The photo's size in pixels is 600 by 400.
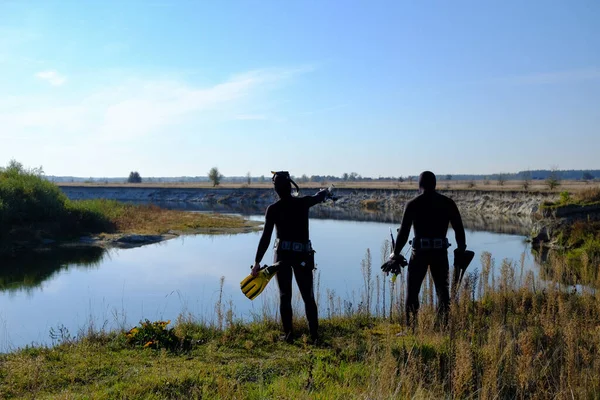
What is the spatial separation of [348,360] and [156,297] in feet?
29.9

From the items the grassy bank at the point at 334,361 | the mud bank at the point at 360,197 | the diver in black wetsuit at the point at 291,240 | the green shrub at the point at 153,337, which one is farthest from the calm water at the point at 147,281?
the mud bank at the point at 360,197

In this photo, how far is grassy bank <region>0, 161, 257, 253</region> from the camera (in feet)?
80.1

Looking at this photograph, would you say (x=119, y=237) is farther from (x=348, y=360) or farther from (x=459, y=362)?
(x=459, y=362)

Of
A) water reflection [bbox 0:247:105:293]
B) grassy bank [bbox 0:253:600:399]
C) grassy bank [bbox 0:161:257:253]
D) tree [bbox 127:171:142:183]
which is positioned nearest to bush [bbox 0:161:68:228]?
grassy bank [bbox 0:161:257:253]

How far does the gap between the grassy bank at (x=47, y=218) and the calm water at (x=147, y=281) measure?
3583 mm

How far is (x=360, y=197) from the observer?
61.8m

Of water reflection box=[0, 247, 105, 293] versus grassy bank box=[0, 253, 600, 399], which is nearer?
grassy bank box=[0, 253, 600, 399]

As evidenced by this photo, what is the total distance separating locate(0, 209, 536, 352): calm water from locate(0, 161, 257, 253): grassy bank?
11.8ft

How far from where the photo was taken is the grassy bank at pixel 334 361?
4.46 meters

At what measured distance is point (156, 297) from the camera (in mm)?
13789

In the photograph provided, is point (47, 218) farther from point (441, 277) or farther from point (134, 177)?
point (134, 177)

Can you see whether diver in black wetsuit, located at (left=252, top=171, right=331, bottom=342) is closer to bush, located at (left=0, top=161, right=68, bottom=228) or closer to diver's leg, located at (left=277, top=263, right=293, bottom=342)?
diver's leg, located at (left=277, top=263, right=293, bottom=342)

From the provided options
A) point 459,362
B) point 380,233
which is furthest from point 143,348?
point 380,233

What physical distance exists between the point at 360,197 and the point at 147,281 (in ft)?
155
